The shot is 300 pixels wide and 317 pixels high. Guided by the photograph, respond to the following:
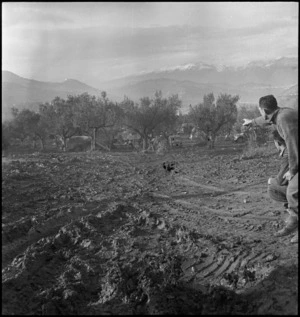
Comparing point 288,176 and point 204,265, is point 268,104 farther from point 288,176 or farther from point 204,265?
point 204,265

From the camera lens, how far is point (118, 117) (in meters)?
29.0

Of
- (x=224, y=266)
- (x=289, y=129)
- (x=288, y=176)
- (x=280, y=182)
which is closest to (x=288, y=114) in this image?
(x=289, y=129)

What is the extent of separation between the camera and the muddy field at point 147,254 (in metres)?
3.23

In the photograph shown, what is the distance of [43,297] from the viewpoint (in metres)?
3.30

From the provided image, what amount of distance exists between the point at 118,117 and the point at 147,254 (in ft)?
83.1

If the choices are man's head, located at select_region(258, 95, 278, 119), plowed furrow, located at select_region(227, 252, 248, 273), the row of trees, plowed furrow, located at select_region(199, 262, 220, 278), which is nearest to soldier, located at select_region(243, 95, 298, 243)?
man's head, located at select_region(258, 95, 278, 119)

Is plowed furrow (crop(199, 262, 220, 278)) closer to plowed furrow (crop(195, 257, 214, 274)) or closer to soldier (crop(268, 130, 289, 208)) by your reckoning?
plowed furrow (crop(195, 257, 214, 274))

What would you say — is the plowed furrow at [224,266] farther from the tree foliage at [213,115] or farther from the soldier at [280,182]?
the tree foliage at [213,115]

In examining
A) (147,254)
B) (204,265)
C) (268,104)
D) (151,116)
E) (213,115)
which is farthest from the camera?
(151,116)

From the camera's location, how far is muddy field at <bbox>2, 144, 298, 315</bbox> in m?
3.23

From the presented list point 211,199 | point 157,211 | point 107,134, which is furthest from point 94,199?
point 107,134

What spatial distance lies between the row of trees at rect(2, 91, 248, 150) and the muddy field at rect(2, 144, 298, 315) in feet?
70.1

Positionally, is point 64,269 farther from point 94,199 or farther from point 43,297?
point 94,199

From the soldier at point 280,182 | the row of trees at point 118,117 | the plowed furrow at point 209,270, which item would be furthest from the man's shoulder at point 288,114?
the row of trees at point 118,117
